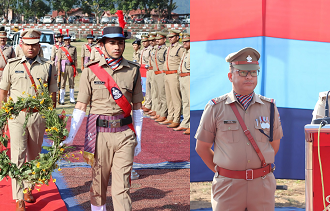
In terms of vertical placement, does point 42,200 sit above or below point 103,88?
below

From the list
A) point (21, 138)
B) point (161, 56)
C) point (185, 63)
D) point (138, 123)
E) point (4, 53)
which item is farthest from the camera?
point (161, 56)

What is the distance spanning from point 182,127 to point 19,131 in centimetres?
596

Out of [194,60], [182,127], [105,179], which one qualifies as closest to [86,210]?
[105,179]

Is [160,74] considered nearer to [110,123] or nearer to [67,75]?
[67,75]

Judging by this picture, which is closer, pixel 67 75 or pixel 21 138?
pixel 21 138

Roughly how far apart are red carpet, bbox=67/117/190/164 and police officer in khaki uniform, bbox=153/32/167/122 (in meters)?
0.76

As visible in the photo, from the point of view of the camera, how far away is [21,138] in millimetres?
5652

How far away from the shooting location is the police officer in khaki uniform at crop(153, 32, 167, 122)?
41.8ft

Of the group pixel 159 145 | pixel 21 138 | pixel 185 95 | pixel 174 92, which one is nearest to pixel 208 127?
pixel 21 138

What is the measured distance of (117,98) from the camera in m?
4.51

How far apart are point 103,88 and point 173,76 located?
7474 millimetres

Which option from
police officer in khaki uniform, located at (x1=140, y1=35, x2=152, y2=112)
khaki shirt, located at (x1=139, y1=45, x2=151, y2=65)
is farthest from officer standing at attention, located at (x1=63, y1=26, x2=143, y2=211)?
khaki shirt, located at (x1=139, y1=45, x2=151, y2=65)

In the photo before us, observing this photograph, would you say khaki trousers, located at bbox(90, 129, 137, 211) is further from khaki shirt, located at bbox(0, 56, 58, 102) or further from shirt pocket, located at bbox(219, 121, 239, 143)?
khaki shirt, located at bbox(0, 56, 58, 102)

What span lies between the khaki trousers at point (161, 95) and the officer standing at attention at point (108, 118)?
26.7ft
